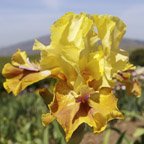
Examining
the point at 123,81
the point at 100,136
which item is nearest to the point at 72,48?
the point at 123,81

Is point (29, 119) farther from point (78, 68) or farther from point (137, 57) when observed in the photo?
point (137, 57)

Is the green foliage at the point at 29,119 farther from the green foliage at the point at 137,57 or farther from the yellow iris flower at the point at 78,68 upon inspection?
the green foliage at the point at 137,57

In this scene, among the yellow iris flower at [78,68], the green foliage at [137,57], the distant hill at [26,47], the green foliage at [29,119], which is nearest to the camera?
the yellow iris flower at [78,68]

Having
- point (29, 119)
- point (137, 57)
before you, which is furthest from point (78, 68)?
point (137, 57)

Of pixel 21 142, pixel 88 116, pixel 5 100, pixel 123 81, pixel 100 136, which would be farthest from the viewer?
pixel 5 100

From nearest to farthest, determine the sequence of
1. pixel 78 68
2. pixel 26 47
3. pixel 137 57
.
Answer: pixel 78 68 → pixel 26 47 → pixel 137 57

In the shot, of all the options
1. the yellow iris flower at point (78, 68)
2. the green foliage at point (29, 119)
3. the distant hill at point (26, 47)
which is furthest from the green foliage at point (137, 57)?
the yellow iris flower at point (78, 68)

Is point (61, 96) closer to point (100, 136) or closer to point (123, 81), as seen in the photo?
point (123, 81)

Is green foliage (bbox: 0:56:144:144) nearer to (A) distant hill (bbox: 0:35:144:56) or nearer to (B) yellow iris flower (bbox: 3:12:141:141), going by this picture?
(A) distant hill (bbox: 0:35:144:56)
